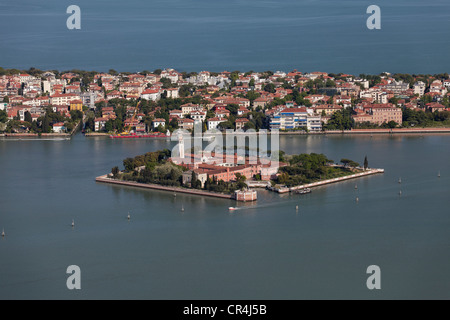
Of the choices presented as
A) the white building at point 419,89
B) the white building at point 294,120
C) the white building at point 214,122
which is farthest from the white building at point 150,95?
the white building at point 419,89

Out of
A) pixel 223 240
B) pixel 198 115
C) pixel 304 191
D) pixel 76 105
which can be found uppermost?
pixel 76 105

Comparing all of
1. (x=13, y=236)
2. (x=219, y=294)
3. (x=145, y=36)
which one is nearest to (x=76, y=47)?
(x=145, y=36)

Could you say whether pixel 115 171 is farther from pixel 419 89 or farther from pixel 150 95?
pixel 419 89

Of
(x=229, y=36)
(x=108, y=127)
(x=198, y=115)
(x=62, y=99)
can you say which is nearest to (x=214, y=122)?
(x=198, y=115)

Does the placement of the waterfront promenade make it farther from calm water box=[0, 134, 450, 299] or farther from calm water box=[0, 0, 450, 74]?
calm water box=[0, 0, 450, 74]
